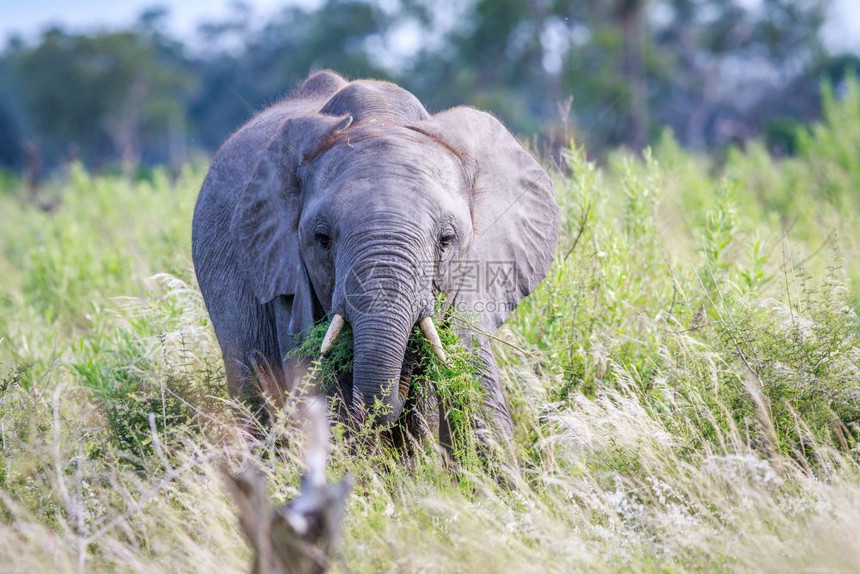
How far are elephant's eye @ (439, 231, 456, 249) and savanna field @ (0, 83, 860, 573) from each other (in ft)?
1.53

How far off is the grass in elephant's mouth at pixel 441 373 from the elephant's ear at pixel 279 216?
0.21m

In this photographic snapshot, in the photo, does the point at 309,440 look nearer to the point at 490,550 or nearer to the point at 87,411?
the point at 490,550

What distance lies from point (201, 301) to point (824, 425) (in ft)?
14.0

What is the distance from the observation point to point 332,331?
4.48 m

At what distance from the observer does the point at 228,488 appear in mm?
4363

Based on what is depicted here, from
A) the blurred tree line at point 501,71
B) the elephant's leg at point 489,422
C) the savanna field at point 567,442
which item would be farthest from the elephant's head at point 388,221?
the blurred tree line at point 501,71

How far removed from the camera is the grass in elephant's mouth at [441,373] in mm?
4680

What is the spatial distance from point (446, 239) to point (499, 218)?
21.5 inches

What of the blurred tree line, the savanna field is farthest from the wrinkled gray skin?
the blurred tree line

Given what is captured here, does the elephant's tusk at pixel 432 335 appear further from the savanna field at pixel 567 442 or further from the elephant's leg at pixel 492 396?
the elephant's leg at pixel 492 396

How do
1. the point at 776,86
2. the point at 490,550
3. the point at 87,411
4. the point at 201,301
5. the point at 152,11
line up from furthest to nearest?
1. the point at 152,11
2. the point at 776,86
3. the point at 201,301
4. the point at 87,411
5. the point at 490,550

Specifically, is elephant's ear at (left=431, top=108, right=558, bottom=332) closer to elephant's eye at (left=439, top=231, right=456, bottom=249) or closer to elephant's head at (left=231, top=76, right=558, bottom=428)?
elephant's head at (left=231, top=76, right=558, bottom=428)

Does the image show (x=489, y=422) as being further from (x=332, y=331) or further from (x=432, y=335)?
(x=332, y=331)

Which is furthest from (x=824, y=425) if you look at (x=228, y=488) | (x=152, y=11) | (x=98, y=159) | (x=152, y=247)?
(x=152, y=11)
